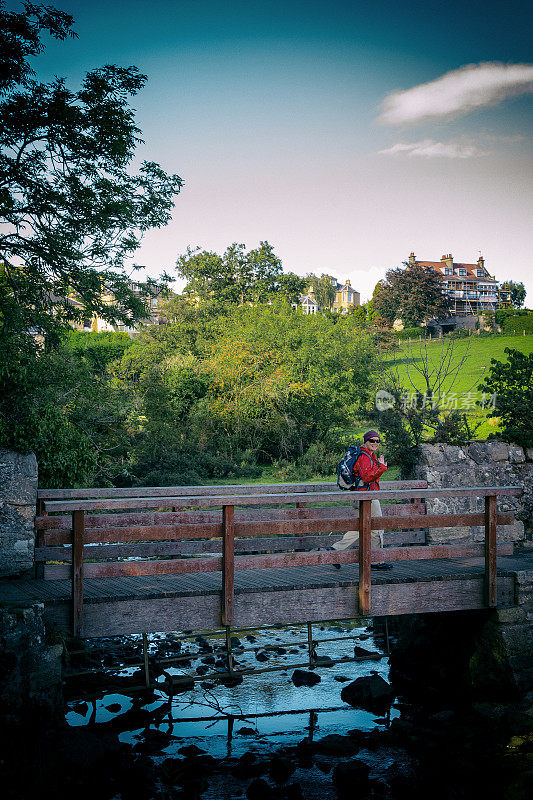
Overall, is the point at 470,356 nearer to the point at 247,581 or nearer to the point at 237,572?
the point at 237,572

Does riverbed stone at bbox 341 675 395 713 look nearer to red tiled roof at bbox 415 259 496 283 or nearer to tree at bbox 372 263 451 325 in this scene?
tree at bbox 372 263 451 325

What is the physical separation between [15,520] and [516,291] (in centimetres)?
9818

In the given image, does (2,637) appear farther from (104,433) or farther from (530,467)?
(104,433)

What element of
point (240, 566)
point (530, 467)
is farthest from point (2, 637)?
point (530, 467)

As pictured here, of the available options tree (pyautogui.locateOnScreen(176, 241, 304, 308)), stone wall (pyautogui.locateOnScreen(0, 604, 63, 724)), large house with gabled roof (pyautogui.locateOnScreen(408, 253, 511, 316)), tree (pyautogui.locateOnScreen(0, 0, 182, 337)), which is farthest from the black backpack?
large house with gabled roof (pyautogui.locateOnScreen(408, 253, 511, 316))

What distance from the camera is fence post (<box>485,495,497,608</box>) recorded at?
7590 millimetres

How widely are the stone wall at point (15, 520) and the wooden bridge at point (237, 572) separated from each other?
531 millimetres

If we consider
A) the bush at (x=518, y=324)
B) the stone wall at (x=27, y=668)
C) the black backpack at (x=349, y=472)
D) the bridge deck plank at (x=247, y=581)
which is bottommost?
the stone wall at (x=27, y=668)

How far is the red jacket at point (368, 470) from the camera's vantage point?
25.7 feet

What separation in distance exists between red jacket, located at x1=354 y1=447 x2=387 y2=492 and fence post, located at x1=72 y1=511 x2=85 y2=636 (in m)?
2.96

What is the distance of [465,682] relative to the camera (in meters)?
7.87

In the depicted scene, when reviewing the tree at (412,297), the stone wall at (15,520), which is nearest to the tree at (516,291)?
the tree at (412,297)

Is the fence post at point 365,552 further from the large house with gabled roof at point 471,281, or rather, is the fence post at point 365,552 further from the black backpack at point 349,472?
the large house with gabled roof at point 471,281

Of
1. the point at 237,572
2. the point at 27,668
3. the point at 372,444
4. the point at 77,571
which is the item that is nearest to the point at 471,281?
the point at 372,444
